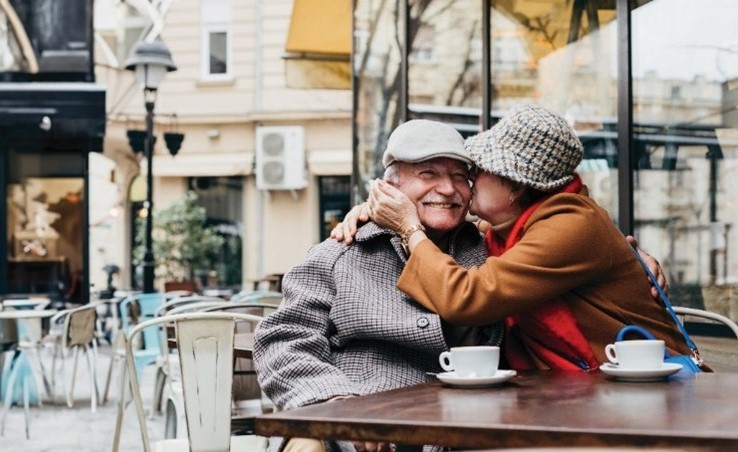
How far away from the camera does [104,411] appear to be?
8.98 metres

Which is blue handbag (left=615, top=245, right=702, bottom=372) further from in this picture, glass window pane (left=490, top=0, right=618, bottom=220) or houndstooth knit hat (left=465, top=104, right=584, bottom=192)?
glass window pane (left=490, top=0, right=618, bottom=220)

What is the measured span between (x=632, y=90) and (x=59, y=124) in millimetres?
12933

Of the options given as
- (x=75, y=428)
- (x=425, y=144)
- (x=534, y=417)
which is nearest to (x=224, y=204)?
(x=75, y=428)

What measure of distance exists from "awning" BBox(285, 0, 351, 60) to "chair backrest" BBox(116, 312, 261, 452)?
800 cm

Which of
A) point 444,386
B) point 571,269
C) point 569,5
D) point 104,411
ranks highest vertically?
point 569,5

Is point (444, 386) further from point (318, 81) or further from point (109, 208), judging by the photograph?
point (109, 208)

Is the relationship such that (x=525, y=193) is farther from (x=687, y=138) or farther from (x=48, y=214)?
(x=48, y=214)

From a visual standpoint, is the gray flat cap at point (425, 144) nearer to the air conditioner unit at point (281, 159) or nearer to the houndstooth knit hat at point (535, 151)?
the houndstooth knit hat at point (535, 151)

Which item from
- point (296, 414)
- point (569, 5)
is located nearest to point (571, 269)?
point (296, 414)

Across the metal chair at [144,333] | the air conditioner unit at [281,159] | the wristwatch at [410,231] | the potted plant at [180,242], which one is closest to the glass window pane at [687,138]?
the wristwatch at [410,231]

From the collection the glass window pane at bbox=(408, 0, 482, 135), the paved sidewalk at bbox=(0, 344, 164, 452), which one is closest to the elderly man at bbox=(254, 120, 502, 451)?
the paved sidewalk at bbox=(0, 344, 164, 452)

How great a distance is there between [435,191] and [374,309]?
1.13 feet

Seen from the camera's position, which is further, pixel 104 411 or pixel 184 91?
pixel 184 91

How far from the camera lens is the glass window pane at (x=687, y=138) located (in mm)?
5418
